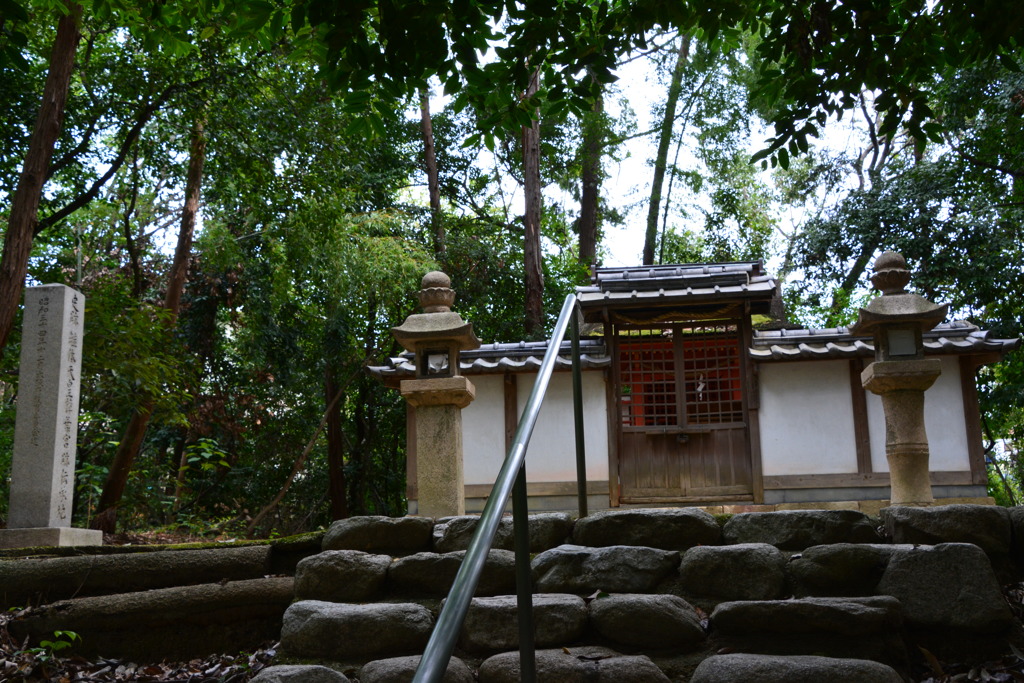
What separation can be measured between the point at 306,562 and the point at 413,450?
575 centimetres

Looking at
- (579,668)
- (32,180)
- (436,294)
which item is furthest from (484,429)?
(579,668)

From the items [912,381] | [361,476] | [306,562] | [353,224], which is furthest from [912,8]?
[361,476]

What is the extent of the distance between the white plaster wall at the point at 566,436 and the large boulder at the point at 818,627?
20.2ft

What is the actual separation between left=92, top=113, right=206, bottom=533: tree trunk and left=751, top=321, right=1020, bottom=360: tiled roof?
266 inches

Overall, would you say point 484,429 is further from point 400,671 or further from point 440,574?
point 400,671

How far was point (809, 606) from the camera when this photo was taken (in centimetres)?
309

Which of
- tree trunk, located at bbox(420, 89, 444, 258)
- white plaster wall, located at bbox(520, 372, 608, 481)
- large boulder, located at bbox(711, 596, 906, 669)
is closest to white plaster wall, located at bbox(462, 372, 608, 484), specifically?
white plaster wall, located at bbox(520, 372, 608, 481)

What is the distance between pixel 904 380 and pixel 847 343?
323 cm

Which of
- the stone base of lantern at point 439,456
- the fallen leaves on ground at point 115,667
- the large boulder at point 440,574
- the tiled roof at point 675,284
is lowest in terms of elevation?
the fallen leaves on ground at point 115,667

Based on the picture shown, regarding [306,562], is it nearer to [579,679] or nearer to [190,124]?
[579,679]

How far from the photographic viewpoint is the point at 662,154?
18.4 metres

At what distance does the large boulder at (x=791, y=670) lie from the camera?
267 centimetres

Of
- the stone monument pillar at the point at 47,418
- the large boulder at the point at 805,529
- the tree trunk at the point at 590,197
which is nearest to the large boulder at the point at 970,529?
the large boulder at the point at 805,529

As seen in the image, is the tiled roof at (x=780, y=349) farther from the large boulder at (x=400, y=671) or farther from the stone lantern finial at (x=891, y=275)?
the large boulder at (x=400, y=671)
